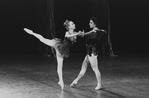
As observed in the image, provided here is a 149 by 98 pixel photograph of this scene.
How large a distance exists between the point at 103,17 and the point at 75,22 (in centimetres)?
132

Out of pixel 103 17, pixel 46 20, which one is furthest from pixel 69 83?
pixel 103 17

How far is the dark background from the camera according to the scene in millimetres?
10086

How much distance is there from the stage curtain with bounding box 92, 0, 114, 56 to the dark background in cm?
87

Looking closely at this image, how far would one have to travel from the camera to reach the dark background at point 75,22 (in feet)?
33.1

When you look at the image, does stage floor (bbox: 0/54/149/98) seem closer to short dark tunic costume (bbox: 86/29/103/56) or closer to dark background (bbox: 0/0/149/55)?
short dark tunic costume (bbox: 86/29/103/56)

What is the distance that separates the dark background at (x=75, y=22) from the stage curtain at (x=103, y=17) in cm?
87

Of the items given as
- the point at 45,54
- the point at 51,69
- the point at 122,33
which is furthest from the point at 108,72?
the point at 122,33

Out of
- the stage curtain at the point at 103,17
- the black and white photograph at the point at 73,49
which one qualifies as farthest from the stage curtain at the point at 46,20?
the stage curtain at the point at 103,17

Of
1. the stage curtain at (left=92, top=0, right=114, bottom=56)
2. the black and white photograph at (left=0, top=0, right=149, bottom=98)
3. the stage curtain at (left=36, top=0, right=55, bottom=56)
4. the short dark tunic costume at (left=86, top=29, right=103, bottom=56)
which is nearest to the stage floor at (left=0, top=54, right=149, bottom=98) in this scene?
the black and white photograph at (left=0, top=0, right=149, bottom=98)

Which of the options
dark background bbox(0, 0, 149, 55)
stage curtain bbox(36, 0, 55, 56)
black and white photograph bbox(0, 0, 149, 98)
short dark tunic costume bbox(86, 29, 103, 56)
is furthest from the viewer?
dark background bbox(0, 0, 149, 55)

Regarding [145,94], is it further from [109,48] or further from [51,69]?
[109,48]

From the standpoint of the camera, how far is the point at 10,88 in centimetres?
434

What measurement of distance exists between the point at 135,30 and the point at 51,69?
582cm

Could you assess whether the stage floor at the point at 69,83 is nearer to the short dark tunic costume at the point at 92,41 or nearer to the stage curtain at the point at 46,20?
the short dark tunic costume at the point at 92,41
